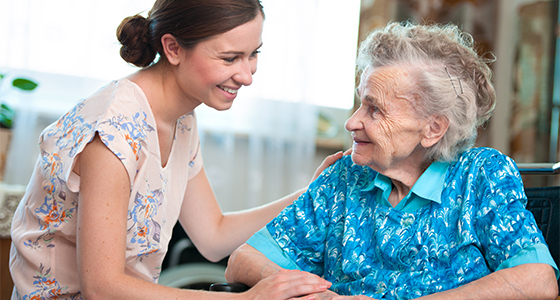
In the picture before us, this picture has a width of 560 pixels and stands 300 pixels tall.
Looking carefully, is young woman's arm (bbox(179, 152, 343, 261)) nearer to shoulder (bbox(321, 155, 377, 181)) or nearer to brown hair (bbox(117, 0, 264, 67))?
shoulder (bbox(321, 155, 377, 181))

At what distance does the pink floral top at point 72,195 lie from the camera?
1201 millimetres

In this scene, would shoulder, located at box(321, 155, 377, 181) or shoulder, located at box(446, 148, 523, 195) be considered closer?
shoulder, located at box(446, 148, 523, 195)

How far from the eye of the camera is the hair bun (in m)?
1.35

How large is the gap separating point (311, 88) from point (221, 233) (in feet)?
4.95

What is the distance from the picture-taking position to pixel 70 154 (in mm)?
1185

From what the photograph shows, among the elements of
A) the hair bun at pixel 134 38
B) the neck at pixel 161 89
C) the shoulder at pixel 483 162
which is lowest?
the shoulder at pixel 483 162

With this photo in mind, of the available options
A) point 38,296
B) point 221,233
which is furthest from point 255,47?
point 38,296

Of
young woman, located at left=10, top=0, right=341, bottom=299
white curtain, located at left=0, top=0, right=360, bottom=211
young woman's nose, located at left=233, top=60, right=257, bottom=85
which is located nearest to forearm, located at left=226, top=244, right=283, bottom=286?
young woman, located at left=10, top=0, right=341, bottom=299

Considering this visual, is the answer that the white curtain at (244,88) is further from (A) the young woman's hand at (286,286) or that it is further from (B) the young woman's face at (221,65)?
(A) the young woman's hand at (286,286)

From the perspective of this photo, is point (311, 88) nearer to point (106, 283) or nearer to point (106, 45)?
point (106, 45)

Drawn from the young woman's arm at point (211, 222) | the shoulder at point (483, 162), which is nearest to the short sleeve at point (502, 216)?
the shoulder at point (483, 162)

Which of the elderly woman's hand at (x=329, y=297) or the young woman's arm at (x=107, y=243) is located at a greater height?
the young woman's arm at (x=107, y=243)

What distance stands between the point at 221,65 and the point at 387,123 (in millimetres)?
484

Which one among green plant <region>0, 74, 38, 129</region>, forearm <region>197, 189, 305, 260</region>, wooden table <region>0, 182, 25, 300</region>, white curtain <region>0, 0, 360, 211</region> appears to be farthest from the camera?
white curtain <region>0, 0, 360, 211</region>
